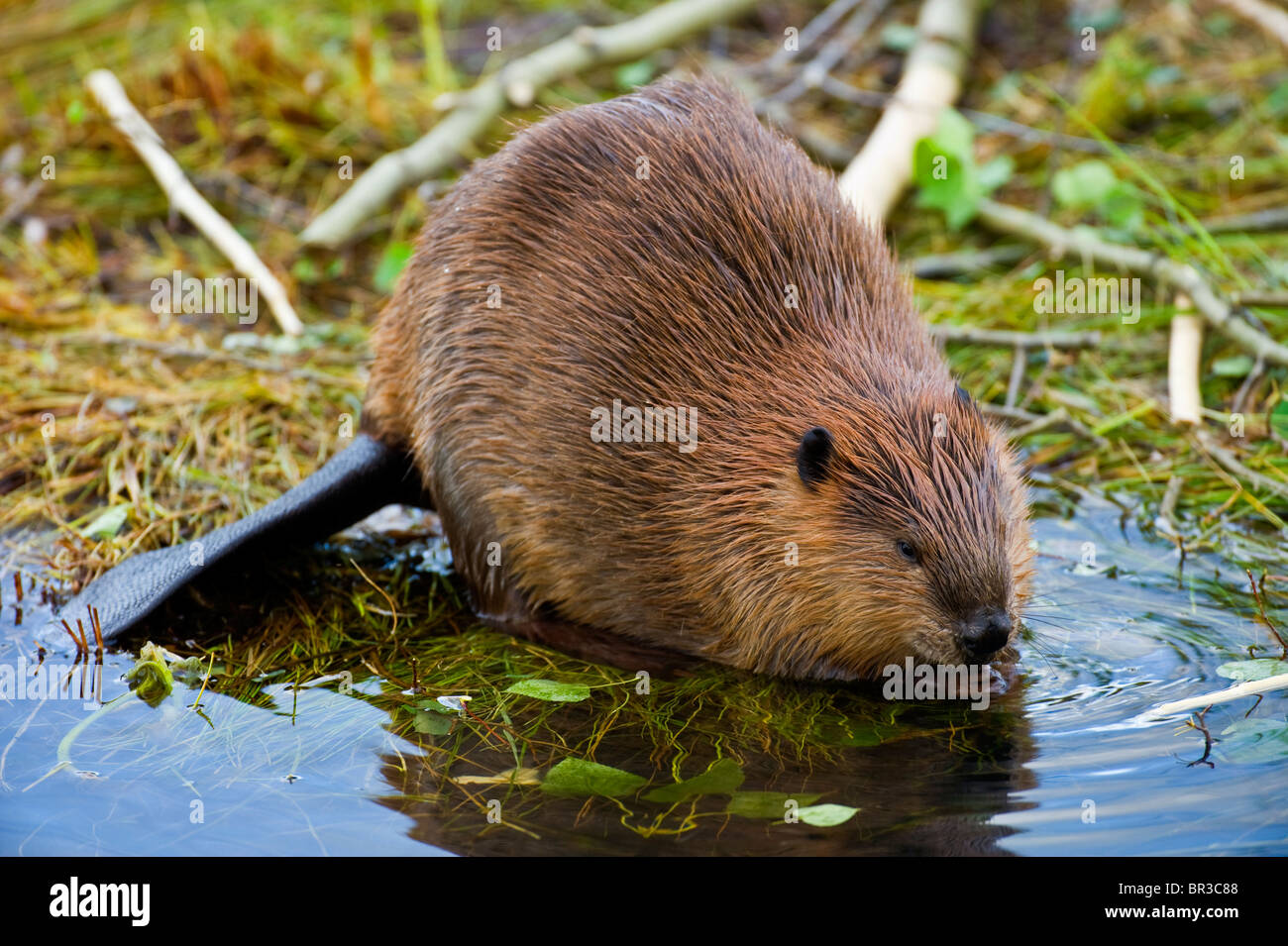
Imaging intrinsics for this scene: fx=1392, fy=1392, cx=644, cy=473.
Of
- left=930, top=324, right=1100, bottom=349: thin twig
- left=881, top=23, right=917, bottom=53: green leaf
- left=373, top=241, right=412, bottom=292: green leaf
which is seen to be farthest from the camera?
left=881, top=23, right=917, bottom=53: green leaf

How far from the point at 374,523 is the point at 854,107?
386 cm

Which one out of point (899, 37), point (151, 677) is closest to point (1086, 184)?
point (899, 37)

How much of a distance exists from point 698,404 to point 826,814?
1.20 metres

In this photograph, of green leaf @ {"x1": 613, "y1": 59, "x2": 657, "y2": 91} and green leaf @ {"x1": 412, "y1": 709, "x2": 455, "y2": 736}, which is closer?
green leaf @ {"x1": 412, "y1": 709, "x2": 455, "y2": 736}

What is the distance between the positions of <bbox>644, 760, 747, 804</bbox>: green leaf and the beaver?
55 cm

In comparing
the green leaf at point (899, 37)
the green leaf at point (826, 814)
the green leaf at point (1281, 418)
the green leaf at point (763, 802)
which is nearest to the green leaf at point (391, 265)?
the green leaf at point (899, 37)

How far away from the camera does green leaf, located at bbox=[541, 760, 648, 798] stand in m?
2.91

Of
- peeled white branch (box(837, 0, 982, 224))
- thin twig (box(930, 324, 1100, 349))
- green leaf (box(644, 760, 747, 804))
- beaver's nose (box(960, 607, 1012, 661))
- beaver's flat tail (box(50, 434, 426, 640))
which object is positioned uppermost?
peeled white branch (box(837, 0, 982, 224))

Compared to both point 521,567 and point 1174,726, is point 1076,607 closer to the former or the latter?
point 1174,726

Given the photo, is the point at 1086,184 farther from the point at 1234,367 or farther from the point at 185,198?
the point at 185,198

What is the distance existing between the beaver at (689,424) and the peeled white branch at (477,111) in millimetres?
2023

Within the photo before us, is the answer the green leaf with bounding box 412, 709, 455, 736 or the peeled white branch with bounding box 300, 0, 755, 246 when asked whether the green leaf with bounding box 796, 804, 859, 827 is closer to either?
the green leaf with bounding box 412, 709, 455, 736

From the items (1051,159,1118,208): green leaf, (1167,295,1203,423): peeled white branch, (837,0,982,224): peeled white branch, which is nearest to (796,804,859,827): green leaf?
(1167,295,1203,423): peeled white branch
